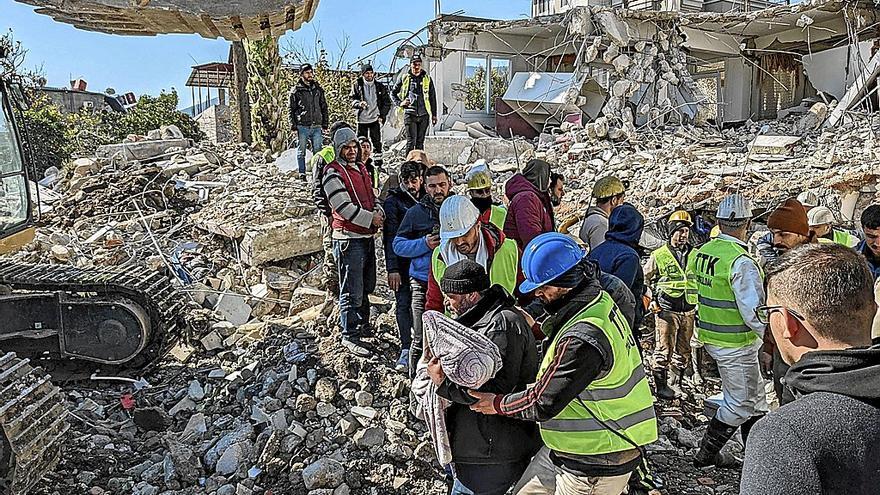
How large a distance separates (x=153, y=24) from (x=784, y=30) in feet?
60.9

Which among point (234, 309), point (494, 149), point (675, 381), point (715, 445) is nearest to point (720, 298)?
point (715, 445)

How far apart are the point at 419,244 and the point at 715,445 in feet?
7.70

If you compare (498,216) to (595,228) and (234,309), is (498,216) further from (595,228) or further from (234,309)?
(234,309)

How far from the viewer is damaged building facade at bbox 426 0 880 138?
15.4 metres

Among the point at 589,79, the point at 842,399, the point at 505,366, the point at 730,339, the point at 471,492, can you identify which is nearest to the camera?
the point at 842,399

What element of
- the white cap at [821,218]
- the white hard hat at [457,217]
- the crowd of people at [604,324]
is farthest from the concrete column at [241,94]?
the white cap at [821,218]

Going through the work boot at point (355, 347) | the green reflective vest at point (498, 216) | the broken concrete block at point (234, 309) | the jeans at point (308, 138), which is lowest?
the broken concrete block at point (234, 309)

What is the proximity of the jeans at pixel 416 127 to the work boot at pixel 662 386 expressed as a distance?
619 centimetres

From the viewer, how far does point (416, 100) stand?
1084 centimetres

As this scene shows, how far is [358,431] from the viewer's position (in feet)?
15.9

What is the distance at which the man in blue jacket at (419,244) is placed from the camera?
4859mm

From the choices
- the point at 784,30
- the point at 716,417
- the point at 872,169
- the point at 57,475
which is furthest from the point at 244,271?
the point at 784,30

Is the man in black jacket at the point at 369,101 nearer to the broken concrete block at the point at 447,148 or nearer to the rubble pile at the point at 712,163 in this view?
the broken concrete block at the point at 447,148

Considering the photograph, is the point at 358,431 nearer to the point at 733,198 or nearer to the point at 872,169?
the point at 733,198
